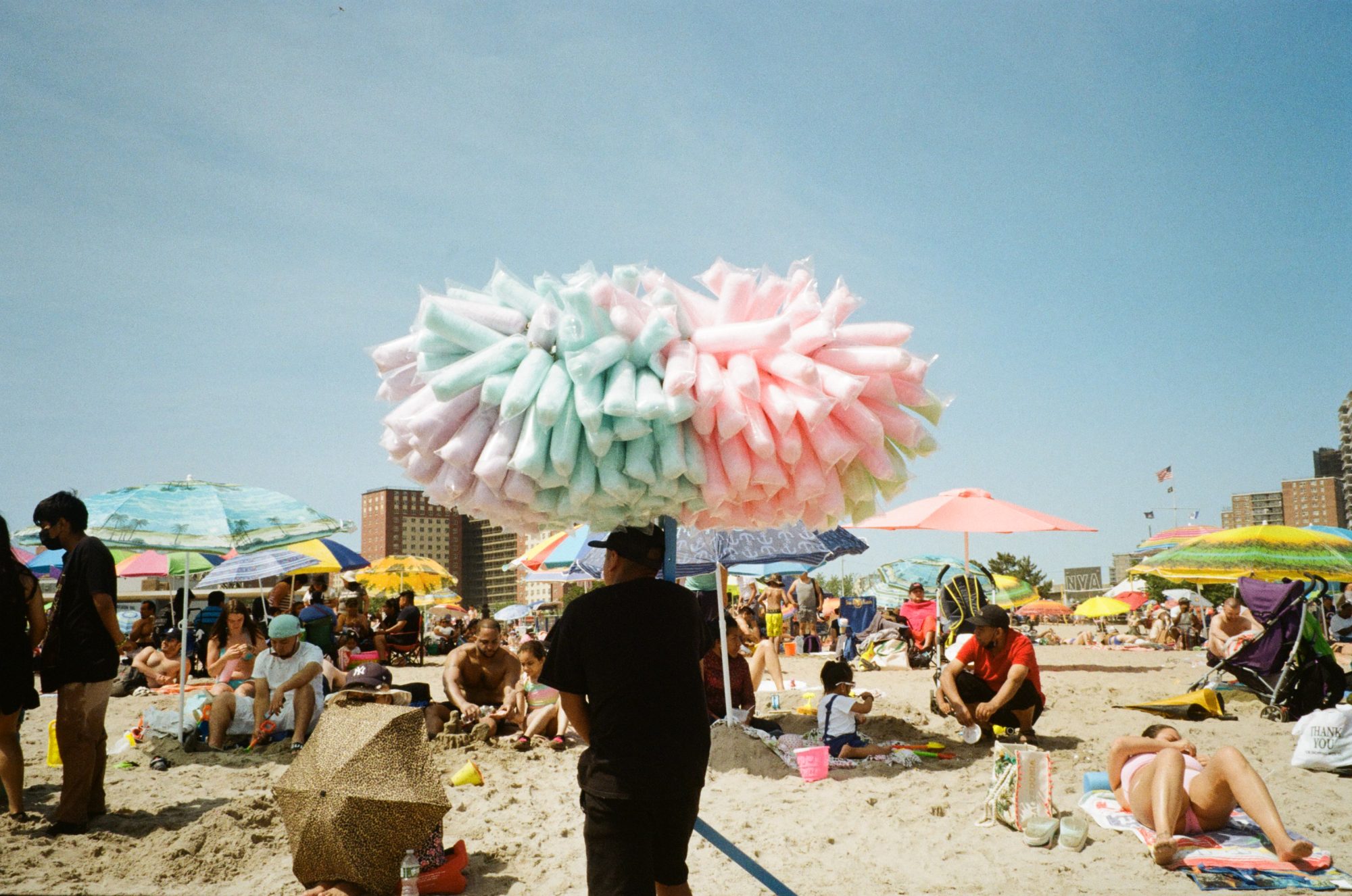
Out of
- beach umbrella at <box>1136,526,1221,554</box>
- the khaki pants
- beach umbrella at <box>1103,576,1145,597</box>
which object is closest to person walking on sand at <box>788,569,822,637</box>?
beach umbrella at <box>1136,526,1221,554</box>

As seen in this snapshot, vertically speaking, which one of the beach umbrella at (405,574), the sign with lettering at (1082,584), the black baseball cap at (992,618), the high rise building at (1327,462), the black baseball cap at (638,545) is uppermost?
the high rise building at (1327,462)

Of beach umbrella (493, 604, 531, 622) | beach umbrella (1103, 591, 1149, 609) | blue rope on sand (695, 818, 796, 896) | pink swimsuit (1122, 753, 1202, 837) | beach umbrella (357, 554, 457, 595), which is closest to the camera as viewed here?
blue rope on sand (695, 818, 796, 896)

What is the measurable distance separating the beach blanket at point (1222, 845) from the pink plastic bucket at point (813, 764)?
1588mm

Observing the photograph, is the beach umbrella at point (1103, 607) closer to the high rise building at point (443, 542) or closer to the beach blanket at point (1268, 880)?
the beach blanket at point (1268, 880)

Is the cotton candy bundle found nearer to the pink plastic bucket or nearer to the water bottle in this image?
the water bottle

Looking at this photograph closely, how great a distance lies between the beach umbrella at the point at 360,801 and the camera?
12.2 ft

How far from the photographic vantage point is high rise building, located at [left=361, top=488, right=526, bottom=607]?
9269 centimetres

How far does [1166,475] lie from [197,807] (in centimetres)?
4273

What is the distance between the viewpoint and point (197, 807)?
540 centimetres

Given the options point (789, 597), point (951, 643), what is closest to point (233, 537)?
point (951, 643)

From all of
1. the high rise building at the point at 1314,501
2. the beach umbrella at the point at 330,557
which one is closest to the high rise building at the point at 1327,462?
the high rise building at the point at 1314,501

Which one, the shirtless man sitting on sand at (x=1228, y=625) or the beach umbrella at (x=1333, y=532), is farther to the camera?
the beach umbrella at (x=1333, y=532)

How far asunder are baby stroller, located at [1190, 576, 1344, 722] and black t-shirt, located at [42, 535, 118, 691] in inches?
356

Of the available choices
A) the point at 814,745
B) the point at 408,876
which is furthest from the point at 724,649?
the point at 408,876
